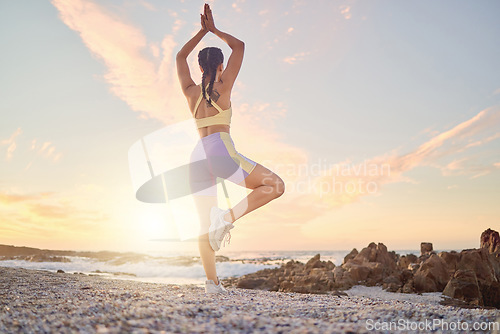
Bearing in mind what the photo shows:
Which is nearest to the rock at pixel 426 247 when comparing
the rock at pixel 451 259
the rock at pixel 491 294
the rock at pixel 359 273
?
the rock at pixel 451 259

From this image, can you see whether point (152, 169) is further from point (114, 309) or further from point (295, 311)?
point (295, 311)

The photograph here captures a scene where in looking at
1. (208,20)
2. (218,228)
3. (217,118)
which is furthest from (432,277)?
(208,20)

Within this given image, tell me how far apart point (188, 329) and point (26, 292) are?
140 inches

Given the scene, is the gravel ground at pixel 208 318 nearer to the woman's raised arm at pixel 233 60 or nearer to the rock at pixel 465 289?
the woman's raised arm at pixel 233 60

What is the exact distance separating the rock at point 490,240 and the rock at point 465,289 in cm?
581

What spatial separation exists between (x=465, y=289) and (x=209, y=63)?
8.94 meters

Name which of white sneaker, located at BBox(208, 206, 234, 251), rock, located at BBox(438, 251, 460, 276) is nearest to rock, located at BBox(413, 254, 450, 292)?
rock, located at BBox(438, 251, 460, 276)

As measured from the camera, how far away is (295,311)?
10.9 ft

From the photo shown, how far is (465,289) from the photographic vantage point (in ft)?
30.9

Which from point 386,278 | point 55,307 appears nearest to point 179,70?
point 55,307

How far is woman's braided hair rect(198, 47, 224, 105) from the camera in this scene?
474 centimetres

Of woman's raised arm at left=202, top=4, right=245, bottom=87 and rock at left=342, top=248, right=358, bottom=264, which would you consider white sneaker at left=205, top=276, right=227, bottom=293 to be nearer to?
woman's raised arm at left=202, top=4, right=245, bottom=87

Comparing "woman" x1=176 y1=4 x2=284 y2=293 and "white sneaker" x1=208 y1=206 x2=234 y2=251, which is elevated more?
"woman" x1=176 y1=4 x2=284 y2=293

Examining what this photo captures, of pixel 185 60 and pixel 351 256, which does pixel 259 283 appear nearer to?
pixel 351 256
